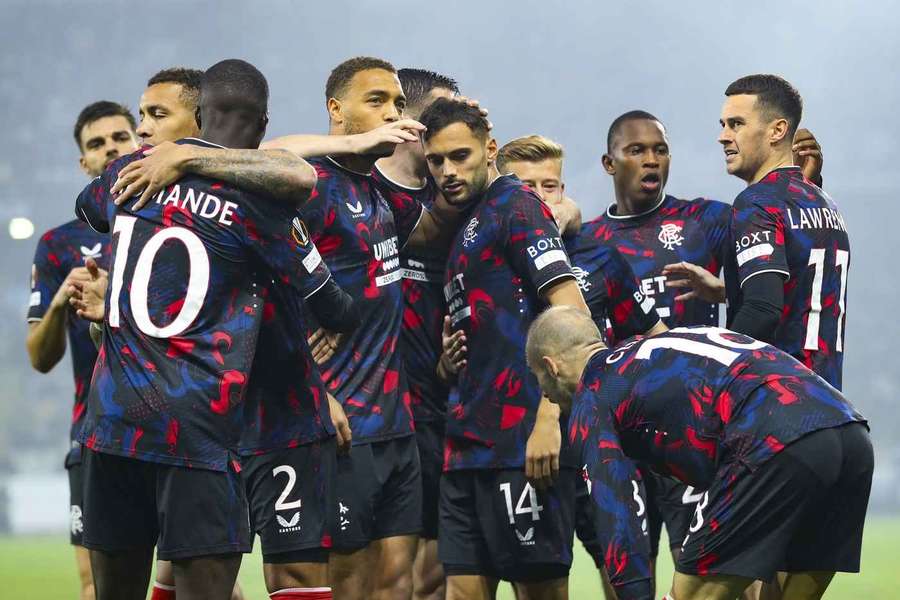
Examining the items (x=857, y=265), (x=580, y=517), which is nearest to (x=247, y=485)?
(x=580, y=517)

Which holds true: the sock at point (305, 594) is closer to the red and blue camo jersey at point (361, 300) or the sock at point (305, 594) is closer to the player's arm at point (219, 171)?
the red and blue camo jersey at point (361, 300)

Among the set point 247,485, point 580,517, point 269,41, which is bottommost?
point 580,517

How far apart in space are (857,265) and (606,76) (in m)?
7.30

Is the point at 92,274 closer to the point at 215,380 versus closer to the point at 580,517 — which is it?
the point at 215,380

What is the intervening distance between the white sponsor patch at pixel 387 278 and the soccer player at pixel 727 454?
1.14 m

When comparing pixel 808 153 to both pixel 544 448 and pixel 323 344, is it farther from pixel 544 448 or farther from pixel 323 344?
pixel 323 344

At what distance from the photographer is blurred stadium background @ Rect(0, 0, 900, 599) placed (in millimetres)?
28234

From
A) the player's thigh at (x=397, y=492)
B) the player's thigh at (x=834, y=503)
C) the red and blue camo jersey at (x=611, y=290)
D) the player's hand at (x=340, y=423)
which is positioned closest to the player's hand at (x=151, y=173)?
the player's hand at (x=340, y=423)

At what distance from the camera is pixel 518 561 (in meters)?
4.74

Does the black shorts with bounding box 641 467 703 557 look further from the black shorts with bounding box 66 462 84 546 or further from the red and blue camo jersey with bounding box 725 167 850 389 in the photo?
the black shorts with bounding box 66 462 84 546

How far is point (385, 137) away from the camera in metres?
4.58

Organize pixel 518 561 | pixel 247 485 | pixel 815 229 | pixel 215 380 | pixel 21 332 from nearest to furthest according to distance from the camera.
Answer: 1. pixel 215 380
2. pixel 247 485
3. pixel 518 561
4. pixel 815 229
5. pixel 21 332

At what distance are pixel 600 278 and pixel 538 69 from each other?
2444cm

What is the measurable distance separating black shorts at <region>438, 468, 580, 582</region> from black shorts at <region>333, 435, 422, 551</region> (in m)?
0.19
